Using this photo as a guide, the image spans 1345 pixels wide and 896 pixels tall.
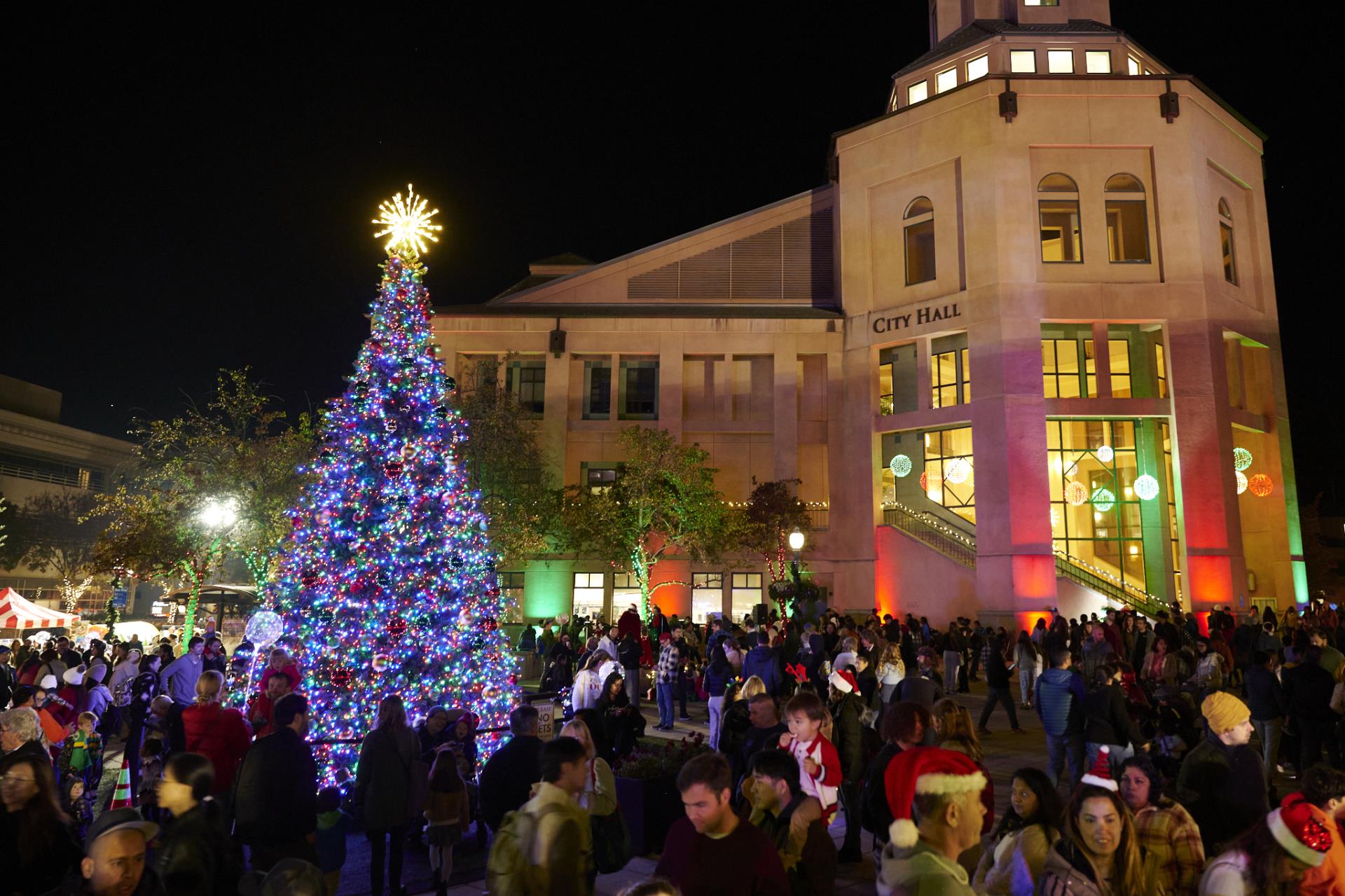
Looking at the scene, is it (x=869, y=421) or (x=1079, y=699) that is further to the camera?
(x=869, y=421)

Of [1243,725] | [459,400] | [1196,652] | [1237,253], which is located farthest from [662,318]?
[1243,725]

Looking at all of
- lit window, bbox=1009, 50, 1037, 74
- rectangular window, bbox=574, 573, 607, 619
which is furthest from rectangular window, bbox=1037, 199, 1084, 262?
rectangular window, bbox=574, 573, 607, 619

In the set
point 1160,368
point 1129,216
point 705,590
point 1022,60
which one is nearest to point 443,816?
point 705,590

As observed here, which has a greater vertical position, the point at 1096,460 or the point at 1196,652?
the point at 1096,460

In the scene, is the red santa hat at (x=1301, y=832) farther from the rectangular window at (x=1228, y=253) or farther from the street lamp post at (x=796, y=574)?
the rectangular window at (x=1228, y=253)

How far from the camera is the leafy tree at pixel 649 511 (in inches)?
1174

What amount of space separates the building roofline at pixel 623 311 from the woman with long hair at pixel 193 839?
31585 millimetres

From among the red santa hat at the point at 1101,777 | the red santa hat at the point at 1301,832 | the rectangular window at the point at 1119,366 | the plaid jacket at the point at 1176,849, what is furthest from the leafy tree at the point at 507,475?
the red santa hat at the point at 1301,832

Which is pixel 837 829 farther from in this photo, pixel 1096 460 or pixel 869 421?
pixel 1096 460

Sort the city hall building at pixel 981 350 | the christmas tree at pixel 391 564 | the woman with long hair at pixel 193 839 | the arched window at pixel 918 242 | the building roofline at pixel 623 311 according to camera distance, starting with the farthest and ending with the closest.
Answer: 1. the building roofline at pixel 623 311
2. the arched window at pixel 918 242
3. the city hall building at pixel 981 350
4. the christmas tree at pixel 391 564
5. the woman with long hair at pixel 193 839

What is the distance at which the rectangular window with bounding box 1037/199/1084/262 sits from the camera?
31375 mm

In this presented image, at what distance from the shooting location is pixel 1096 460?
110 ft

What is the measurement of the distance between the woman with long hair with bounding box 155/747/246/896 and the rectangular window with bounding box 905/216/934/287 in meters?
31.6

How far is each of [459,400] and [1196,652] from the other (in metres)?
25.2
